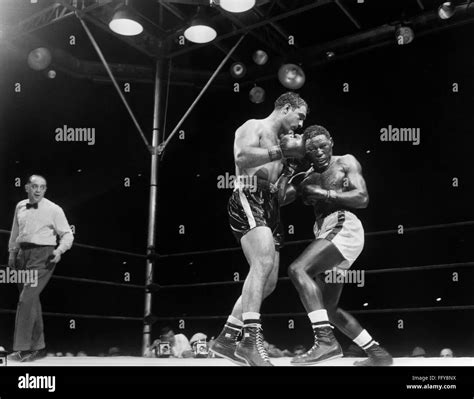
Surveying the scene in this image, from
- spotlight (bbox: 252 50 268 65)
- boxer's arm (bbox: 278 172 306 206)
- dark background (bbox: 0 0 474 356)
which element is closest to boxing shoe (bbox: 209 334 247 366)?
boxer's arm (bbox: 278 172 306 206)

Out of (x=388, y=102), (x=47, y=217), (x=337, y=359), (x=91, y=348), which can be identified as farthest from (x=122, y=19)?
(x=337, y=359)

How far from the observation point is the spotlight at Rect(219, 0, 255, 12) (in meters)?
4.80

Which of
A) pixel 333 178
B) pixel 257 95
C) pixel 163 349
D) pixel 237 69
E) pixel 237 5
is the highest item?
pixel 237 5

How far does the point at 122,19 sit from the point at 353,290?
316 cm

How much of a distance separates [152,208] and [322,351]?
229 centimetres

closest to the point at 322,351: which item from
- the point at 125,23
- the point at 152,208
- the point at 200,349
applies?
the point at 200,349

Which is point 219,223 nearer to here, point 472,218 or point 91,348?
point 91,348

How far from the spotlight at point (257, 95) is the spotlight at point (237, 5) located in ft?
2.66

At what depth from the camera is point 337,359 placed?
3.70 meters

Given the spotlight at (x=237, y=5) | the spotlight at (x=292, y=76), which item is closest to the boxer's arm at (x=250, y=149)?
the spotlight at (x=237, y=5)

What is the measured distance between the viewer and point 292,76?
17.4ft

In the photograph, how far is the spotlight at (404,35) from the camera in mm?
4906

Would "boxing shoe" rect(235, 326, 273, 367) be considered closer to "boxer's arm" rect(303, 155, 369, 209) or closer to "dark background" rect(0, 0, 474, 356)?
"boxer's arm" rect(303, 155, 369, 209)

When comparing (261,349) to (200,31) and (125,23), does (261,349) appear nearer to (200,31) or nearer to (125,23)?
(200,31)
